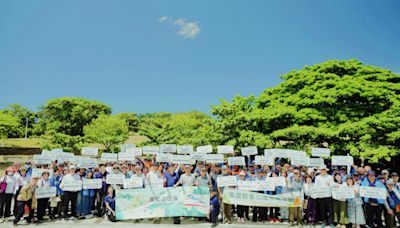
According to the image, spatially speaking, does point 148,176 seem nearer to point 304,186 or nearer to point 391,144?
point 304,186

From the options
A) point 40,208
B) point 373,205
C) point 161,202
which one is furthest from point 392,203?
point 40,208

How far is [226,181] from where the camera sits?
9.30 metres

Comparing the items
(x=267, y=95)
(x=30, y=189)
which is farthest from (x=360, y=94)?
(x=30, y=189)

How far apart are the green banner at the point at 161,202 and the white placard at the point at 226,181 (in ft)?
1.45

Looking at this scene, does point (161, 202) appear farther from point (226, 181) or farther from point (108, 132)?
point (108, 132)

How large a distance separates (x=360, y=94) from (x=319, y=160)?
6491 mm

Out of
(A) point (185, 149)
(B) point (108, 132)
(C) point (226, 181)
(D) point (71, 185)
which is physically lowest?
(D) point (71, 185)

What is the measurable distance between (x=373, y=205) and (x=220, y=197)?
4279 mm

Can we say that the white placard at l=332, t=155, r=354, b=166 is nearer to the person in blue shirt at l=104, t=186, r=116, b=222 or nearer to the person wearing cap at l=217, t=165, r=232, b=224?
the person wearing cap at l=217, t=165, r=232, b=224

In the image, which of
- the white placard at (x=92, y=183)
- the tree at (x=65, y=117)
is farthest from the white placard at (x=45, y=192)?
the tree at (x=65, y=117)

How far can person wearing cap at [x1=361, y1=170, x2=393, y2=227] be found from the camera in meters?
8.58

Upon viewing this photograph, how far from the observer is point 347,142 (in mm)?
14695

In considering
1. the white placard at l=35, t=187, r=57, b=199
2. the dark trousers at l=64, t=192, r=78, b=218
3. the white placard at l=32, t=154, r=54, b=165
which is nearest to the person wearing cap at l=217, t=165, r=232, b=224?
the dark trousers at l=64, t=192, r=78, b=218

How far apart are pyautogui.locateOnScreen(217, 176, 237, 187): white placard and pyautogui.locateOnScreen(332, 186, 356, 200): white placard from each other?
2795 millimetres
